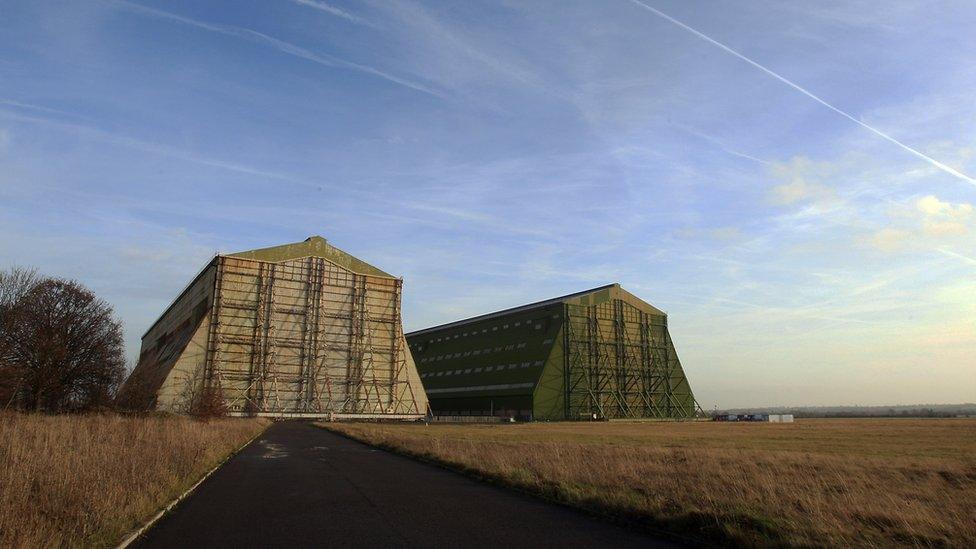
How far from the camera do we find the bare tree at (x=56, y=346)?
39906mm

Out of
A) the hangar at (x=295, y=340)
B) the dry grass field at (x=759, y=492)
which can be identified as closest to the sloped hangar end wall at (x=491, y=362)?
the hangar at (x=295, y=340)

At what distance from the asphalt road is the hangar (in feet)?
181

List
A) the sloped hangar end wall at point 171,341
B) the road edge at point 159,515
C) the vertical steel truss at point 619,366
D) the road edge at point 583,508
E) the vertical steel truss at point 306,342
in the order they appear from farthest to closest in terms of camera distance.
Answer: the vertical steel truss at point 619,366
the vertical steel truss at point 306,342
the sloped hangar end wall at point 171,341
the road edge at point 583,508
the road edge at point 159,515

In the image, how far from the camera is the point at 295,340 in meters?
72.6

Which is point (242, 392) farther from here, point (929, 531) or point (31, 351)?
point (929, 531)

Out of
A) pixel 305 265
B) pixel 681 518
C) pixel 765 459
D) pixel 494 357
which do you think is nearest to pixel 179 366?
pixel 305 265

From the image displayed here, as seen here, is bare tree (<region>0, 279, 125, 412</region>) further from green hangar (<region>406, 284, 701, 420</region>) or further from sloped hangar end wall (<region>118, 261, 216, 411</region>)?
green hangar (<region>406, 284, 701, 420</region>)

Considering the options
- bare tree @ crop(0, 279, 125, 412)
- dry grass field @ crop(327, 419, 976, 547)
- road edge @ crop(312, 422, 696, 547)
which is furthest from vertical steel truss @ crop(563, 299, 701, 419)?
road edge @ crop(312, 422, 696, 547)

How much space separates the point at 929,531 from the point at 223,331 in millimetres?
70915

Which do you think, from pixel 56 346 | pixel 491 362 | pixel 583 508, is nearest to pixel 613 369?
pixel 491 362

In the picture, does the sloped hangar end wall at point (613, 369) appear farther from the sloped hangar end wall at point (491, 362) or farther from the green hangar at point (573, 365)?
the sloped hangar end wall at point (491, 362)

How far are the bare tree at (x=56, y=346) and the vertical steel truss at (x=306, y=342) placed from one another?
2064cm

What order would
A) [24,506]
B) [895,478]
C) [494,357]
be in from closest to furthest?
[24,506], [895,478], [494,357]

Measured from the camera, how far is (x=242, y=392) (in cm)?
6788
